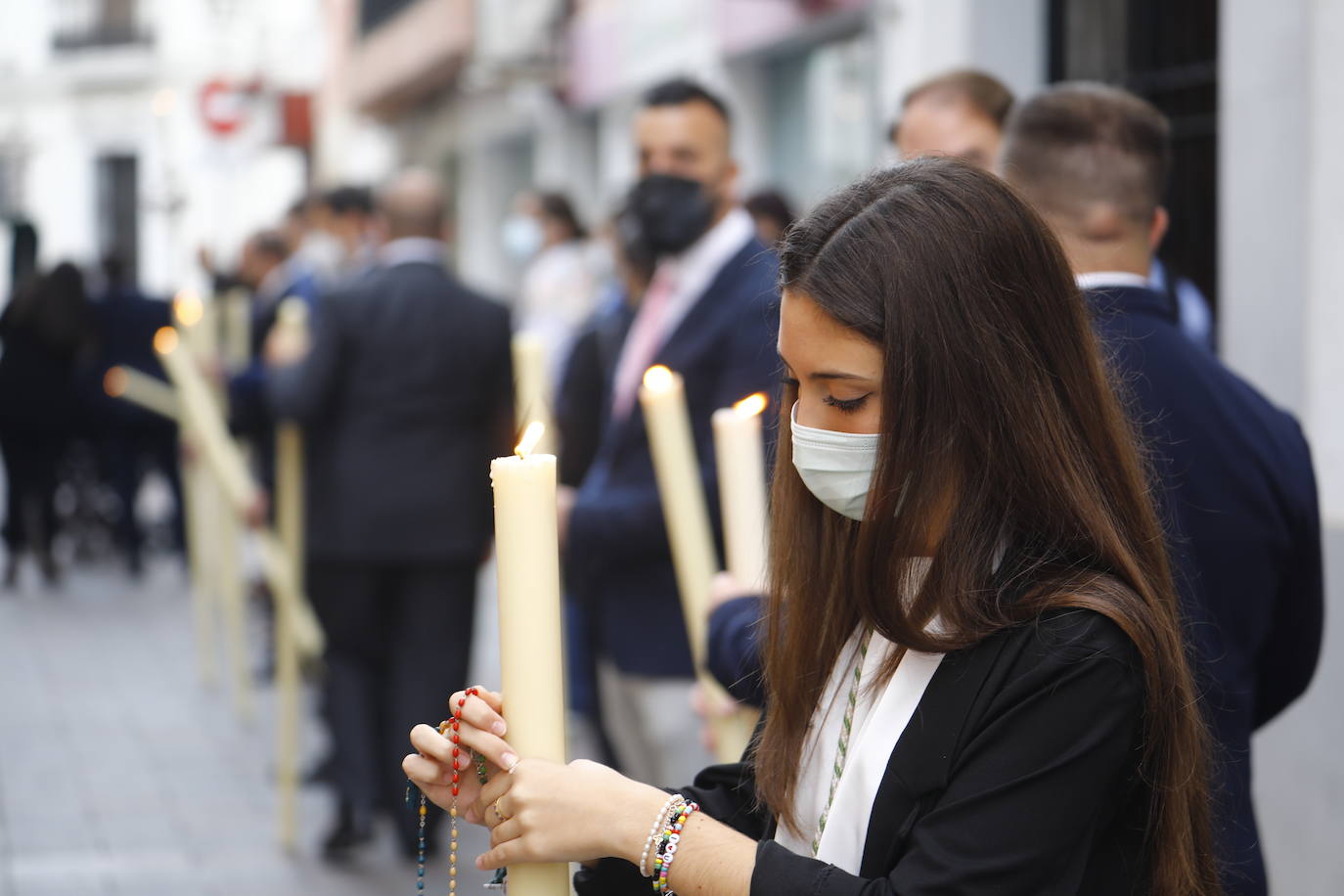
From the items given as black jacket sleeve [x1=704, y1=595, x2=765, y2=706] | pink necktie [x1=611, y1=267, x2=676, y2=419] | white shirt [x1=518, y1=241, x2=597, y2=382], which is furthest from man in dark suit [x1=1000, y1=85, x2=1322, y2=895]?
white shirt [x1=518, y1=241, x2=597, y2=382]

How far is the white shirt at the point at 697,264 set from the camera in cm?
402

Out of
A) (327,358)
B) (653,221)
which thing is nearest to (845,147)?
(327,358)

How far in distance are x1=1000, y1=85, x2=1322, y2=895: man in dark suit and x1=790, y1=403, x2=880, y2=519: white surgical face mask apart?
2.15 ft

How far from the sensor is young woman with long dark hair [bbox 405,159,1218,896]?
63.6 inches

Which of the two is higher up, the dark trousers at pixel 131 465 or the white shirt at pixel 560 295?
Answer: the white shirt at pixel 560 295

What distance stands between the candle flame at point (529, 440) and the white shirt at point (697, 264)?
2.38m

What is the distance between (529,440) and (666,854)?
416 millimetres

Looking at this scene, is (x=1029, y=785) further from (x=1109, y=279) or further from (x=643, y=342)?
(x=643, y=342)

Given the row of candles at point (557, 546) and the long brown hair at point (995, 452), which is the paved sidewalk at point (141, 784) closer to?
the row of candles at point (557, 546)

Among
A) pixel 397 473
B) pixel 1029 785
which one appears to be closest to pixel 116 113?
pixel 397 473

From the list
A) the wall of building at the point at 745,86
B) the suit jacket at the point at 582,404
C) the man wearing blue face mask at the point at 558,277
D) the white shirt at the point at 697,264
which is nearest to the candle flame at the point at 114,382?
the man wearing blue face mask at the point at 558,277

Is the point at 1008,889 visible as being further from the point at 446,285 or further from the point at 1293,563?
the point at 446,285

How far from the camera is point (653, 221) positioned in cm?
407

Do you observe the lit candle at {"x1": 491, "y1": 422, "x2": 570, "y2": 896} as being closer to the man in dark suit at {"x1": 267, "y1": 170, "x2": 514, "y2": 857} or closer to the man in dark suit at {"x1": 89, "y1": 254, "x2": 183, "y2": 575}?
the man in dark suit at {"x1": 267, "y1": 170, "x2": 514, "y2": 857}
